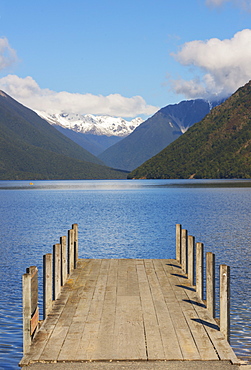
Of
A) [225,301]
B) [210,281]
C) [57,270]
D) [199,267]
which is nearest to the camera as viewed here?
[225,301]

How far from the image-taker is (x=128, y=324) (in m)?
11.0

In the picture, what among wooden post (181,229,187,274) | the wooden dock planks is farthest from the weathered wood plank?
wooden post (181,229,187,274)

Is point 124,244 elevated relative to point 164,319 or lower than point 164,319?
lower

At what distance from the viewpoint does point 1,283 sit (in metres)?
20.1

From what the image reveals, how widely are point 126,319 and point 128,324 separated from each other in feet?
1.16

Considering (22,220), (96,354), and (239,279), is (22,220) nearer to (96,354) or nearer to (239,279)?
(239,279)

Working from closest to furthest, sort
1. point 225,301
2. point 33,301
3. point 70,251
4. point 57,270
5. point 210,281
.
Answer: point 33,301, point 225,301, point 210,281, point 57,270, point 70,251

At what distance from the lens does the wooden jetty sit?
30.8ft

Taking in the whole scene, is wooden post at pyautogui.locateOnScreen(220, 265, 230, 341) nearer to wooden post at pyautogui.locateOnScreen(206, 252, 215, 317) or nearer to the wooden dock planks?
the wooden dock planks

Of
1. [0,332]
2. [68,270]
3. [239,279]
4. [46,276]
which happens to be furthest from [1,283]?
[239,279]

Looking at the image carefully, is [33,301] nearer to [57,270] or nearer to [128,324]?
[128,324]

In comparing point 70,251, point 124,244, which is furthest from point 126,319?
point 124,244

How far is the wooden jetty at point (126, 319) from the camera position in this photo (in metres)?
9.39

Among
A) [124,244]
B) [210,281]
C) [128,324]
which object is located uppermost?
[210,281]
